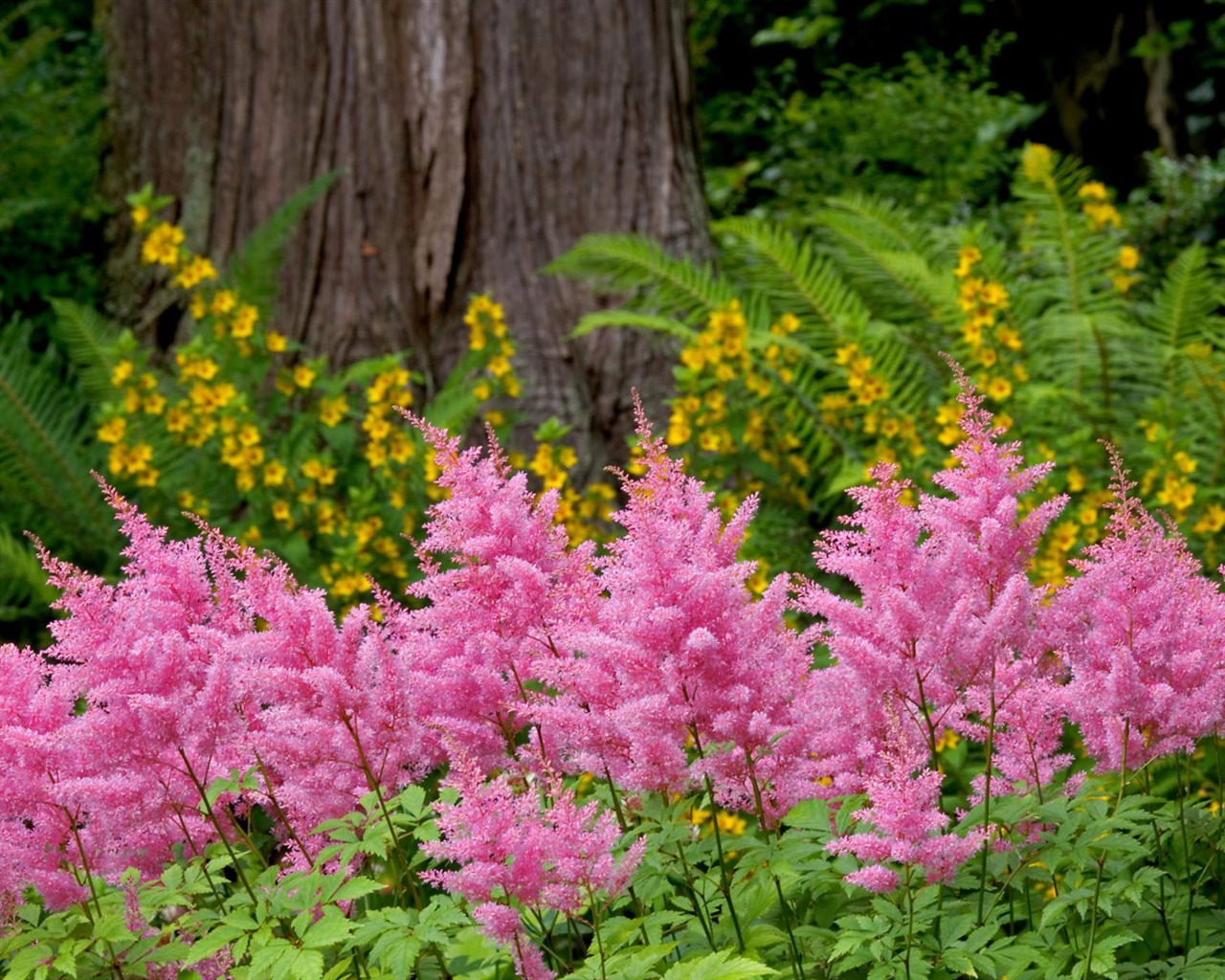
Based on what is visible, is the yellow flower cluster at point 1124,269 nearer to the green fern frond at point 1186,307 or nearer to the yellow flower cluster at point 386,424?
the green fern frond at point 1186,307

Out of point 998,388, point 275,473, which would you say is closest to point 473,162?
point 275,473

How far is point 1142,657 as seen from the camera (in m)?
2.19

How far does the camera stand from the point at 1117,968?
2.29 m

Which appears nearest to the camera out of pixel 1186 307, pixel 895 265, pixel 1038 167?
pixel 895 265

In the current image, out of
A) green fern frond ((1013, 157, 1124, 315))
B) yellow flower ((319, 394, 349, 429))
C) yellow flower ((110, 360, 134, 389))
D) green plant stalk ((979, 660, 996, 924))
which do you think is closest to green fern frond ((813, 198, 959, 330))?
green fern frond ((1013, 157, 1124, 315))

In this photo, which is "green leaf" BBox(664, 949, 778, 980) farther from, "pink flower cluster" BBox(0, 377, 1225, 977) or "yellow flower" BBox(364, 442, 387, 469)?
"yellow flower" BBox(364, 442, 387, 469)

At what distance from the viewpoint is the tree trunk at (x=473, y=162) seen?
620 cm

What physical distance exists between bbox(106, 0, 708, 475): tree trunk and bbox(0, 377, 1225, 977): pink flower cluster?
3.77 metres

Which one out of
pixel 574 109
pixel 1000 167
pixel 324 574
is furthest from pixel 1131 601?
pixel 1000 167

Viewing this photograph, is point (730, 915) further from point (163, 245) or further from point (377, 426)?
point (163, 245)

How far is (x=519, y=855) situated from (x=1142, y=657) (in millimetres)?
926

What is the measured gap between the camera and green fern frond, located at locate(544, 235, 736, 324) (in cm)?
580

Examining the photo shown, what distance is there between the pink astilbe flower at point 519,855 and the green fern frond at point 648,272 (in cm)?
388

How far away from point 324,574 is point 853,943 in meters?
3.09
